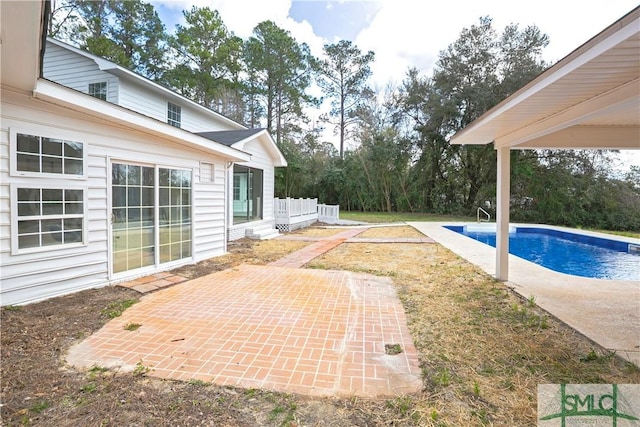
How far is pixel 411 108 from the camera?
2133cm

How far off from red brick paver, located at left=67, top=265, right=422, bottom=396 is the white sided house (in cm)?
115

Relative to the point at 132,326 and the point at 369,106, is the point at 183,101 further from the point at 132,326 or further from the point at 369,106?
the point at 369,106

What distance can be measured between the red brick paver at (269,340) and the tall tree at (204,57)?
19464 millimetres

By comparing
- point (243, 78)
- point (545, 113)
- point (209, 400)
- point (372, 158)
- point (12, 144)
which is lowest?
point (209, 400)

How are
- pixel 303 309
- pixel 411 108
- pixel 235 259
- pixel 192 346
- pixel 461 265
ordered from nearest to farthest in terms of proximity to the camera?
pixel 192 346 → pixel 303 309 → pixel 461 265 → pixel 235 259 → pixel 411 108

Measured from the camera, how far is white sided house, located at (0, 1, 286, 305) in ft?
12.1

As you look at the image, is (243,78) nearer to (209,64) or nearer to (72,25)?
(209,64)

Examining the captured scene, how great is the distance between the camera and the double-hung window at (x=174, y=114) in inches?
484

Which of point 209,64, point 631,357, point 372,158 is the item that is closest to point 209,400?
point 631,357

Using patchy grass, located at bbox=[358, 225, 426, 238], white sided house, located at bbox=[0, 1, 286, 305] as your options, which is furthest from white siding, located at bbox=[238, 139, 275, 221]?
patchy grass, located at bbox=[358, 225, 426, 238]

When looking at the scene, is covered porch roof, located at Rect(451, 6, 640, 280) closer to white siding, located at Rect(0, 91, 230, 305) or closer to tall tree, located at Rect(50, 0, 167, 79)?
white siding, located at Rect(0, 91, 230, 305)

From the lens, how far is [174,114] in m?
12.5

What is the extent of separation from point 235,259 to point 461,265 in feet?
16.0

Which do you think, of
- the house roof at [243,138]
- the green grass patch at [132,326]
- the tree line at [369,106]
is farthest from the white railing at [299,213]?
the green grass patch at [132,326]
